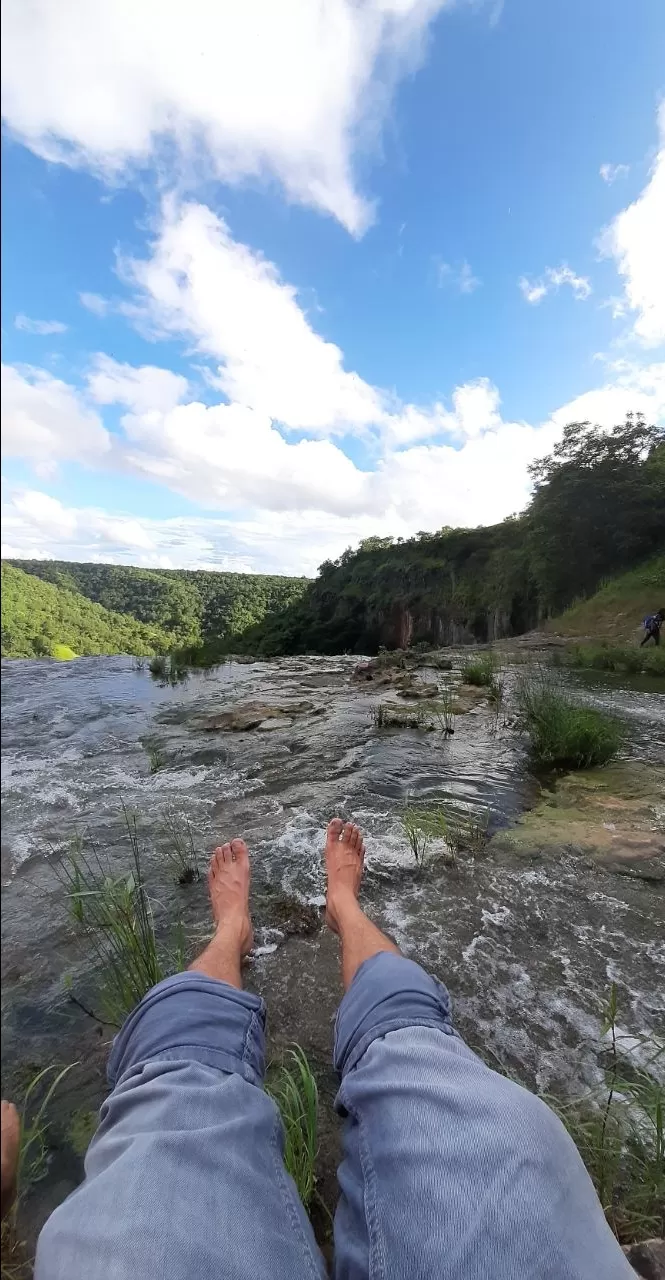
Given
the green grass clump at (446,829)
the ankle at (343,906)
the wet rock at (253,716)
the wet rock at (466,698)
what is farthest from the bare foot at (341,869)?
the wet rock at (466,698)

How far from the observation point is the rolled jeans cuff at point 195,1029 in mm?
915

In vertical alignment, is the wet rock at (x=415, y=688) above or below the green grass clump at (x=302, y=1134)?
above

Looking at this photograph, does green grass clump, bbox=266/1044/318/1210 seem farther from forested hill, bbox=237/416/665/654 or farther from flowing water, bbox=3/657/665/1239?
forested hill, bbox=237/416/665/654

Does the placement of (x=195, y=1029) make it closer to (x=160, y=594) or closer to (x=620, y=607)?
(x=160, y=594)

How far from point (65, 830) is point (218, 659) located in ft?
29.1

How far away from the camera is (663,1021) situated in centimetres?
141

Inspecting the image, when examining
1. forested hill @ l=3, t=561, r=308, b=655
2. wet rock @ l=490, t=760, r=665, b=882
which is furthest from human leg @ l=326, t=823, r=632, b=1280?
wet rock @ l=490, t=760, r=665, b=882

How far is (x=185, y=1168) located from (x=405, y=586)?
82.2 ft

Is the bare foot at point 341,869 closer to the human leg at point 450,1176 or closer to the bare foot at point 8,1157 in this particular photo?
the human leg at point 450,1176

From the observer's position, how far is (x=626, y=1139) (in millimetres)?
1086

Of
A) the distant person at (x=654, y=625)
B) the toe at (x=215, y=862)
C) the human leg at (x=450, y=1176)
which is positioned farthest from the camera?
the distant person at (x=654, y=625)

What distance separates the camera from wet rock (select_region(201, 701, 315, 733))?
5.12 metres

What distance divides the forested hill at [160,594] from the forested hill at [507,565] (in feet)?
19.3

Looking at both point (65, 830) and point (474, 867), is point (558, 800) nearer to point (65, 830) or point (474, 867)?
point (474, 867)
